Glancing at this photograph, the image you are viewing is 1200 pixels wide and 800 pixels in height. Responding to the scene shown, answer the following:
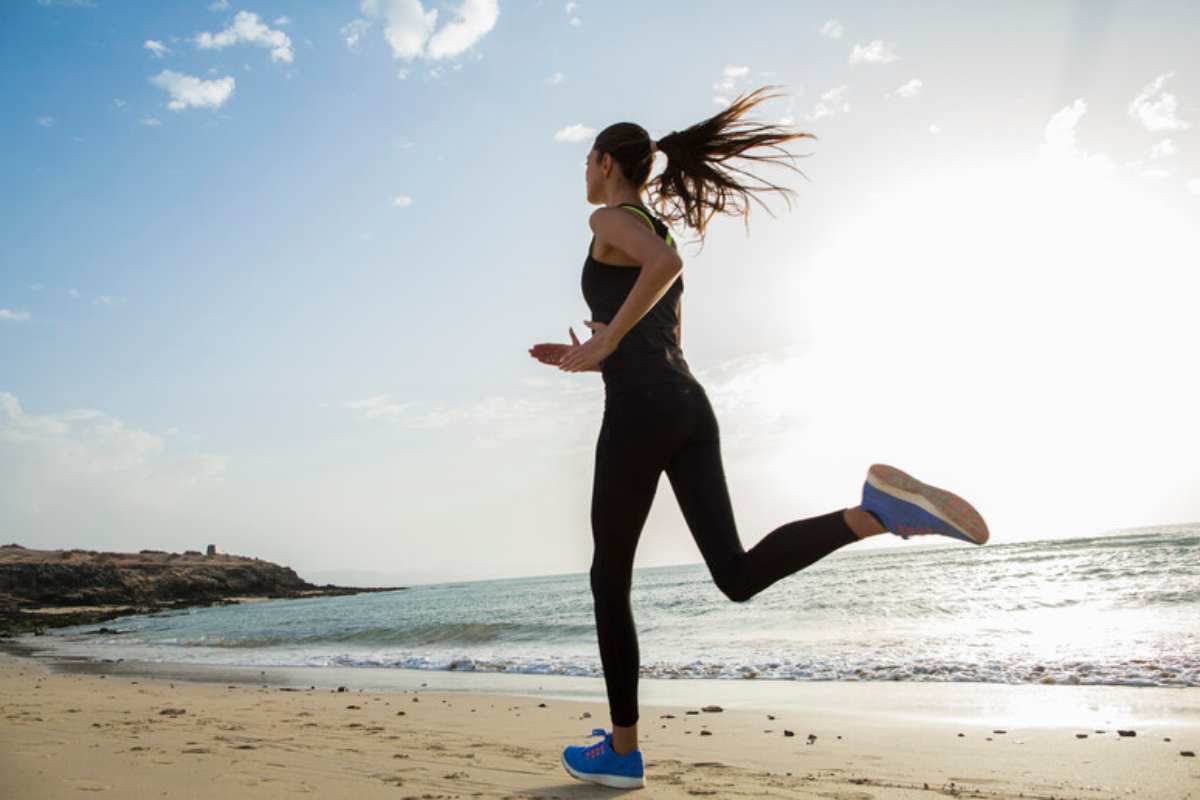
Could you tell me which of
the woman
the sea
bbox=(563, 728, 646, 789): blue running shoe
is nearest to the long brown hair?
the woman

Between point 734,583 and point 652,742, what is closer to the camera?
point 734,583

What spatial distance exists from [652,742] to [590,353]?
2.60m

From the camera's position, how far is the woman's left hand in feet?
7.95

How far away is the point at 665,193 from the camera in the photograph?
3.08 metres

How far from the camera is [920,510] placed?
7.42ft

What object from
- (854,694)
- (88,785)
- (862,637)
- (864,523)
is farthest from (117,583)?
(864,523)

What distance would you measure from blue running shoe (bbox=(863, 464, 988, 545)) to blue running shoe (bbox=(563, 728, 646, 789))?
1152 millimetres

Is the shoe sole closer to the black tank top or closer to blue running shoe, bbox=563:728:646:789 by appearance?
blue running shoe, bbox=563:728:646:789

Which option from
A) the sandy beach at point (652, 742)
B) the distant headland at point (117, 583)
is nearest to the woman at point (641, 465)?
the sandy beach at point (652, 742)

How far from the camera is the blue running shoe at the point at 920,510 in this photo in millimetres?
2227

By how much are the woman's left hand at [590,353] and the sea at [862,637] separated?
5.20 metres

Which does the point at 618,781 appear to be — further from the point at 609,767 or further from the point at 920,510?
the point at 920,510

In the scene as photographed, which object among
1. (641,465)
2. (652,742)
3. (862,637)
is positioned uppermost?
(641,465)

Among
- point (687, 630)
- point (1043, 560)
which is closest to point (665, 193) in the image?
point (687, 630)
